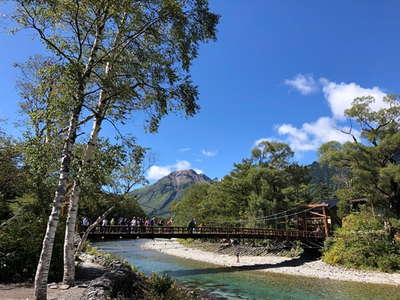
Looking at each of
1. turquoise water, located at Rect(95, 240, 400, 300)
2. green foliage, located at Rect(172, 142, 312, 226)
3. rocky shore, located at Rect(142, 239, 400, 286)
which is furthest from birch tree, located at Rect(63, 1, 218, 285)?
green foliage, located at Rect(172, 142, 312, 226)

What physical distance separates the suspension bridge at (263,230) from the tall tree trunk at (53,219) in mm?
12385

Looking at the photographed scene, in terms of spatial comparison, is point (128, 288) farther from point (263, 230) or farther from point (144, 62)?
point (263, 230)

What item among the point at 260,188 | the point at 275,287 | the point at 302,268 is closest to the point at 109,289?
the point at 275,287

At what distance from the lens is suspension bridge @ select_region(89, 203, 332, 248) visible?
1952 centimetres

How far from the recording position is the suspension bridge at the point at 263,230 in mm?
19516

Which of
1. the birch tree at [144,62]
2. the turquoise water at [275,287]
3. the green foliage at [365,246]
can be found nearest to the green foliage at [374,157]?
the green foliage at [365,246]

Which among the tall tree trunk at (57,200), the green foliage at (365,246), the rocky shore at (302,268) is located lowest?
the rocky shore at (302,268)

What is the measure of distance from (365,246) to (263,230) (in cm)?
876

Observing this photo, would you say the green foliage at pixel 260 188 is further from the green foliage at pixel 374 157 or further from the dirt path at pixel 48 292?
the dirt path at pixel 48 292

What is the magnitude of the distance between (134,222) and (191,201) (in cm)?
3045

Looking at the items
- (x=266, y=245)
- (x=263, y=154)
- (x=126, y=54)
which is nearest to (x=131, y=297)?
(x=126, y=54)

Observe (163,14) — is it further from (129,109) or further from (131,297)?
(131,297)

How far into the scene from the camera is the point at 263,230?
25625 millimetres

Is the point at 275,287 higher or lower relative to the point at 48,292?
lower
